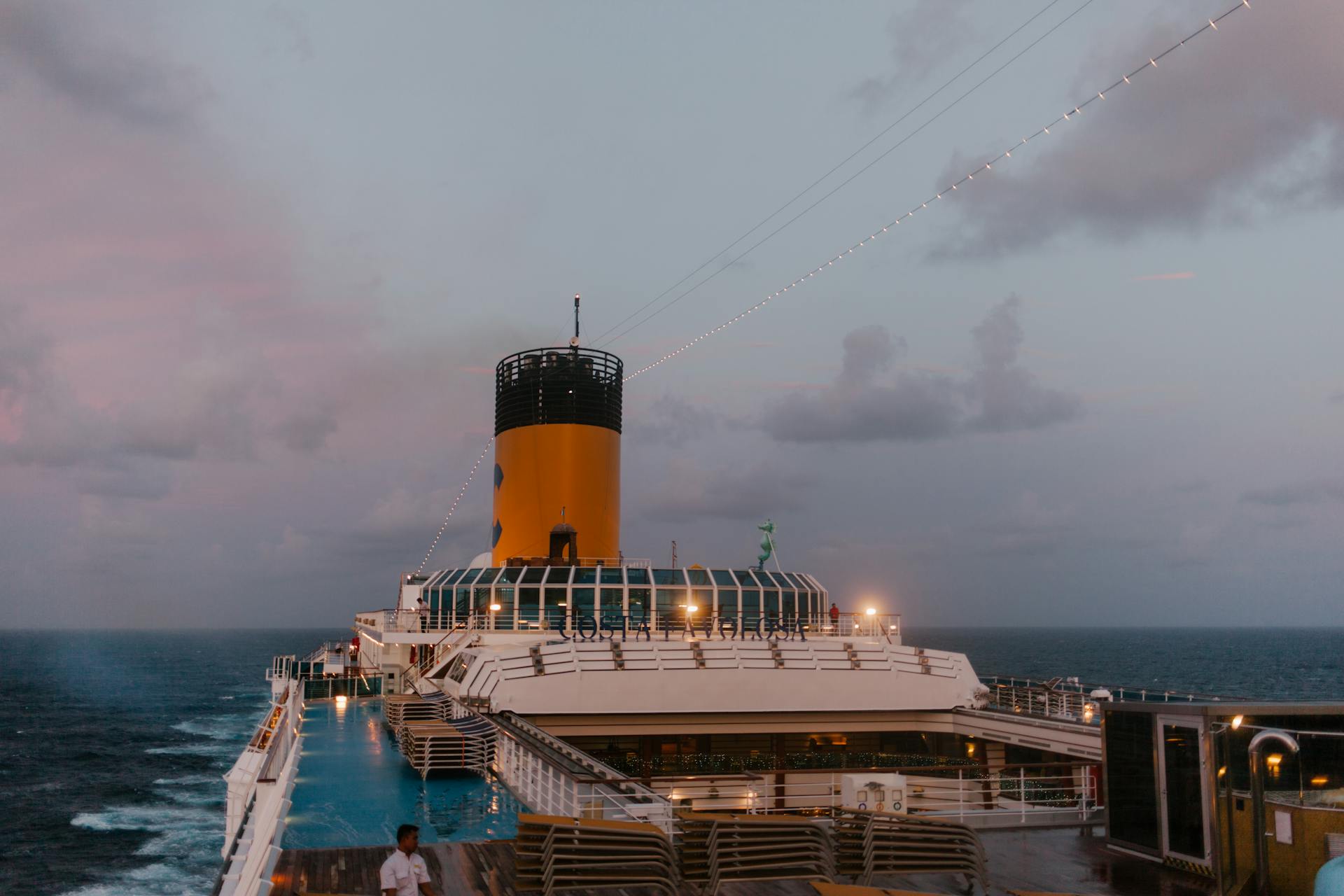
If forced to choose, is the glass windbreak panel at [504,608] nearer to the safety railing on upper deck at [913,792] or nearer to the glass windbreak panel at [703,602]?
the glass windbreak panel at [703,602]

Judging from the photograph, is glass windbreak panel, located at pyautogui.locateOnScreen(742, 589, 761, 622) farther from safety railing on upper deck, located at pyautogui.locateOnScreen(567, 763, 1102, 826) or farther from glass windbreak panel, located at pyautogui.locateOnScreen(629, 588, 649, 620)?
safety railing on upper deck, located at pyautogui.locateOnScreen(567, 763, 1102, 826)

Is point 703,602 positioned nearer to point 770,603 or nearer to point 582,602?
point 770,603

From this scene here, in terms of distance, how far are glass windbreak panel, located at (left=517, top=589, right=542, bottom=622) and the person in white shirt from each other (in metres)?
21.4

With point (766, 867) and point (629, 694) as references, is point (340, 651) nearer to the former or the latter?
point (629, 694)

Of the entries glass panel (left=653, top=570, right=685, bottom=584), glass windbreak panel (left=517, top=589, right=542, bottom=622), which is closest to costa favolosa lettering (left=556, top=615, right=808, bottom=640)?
glass windbreak panel (left=517, top=589, right=542, bottom=622)

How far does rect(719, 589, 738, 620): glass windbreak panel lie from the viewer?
3081 centimetres

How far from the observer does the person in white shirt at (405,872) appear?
26.2 feet

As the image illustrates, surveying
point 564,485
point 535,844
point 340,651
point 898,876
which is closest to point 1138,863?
point 898,876

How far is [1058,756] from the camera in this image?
2131cm

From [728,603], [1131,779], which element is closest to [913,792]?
[1131,779]

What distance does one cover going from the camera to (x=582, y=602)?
29891mm

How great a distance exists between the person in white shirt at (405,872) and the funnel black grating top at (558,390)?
1163 inches

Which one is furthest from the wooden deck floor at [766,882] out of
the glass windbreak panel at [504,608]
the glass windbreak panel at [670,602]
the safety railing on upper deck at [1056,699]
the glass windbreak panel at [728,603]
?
the glass windbreak panel at [728,603]

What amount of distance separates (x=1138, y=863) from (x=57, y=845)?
126ft
